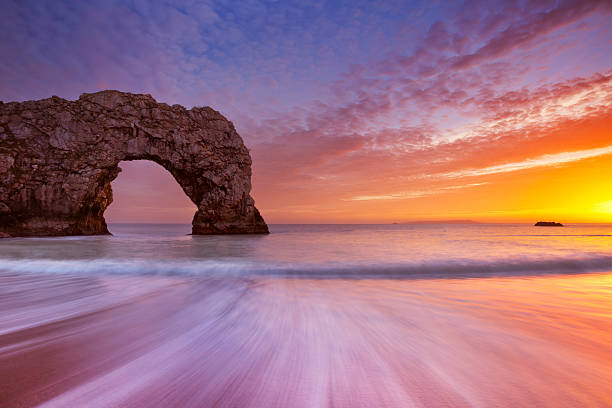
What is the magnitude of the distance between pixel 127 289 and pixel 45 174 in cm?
2393

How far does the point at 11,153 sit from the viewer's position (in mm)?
19031

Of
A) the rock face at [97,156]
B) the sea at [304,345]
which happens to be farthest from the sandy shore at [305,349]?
the rock face at [97,156]

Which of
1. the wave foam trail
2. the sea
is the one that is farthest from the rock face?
the sea

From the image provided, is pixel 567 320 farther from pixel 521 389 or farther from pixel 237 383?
pixel 237 383

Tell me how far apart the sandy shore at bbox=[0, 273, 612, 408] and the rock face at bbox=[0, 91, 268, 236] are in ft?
71.9

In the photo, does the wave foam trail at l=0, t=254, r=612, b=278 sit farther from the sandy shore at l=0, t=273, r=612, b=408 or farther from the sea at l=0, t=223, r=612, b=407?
the sandy shore at l=0, t=273, r=612, b=408

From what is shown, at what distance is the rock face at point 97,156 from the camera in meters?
19.4

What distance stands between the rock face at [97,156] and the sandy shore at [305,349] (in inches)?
863

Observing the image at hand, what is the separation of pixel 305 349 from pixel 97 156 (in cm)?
2660

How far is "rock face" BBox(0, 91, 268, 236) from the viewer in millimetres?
19391

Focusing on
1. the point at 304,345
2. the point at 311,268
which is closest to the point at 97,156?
the point at 311,268

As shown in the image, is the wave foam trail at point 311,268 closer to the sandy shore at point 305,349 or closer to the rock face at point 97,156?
the sandy shore at point 305,349

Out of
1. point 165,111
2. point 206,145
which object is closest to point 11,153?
point 165,111

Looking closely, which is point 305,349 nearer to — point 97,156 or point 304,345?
point 304,345
